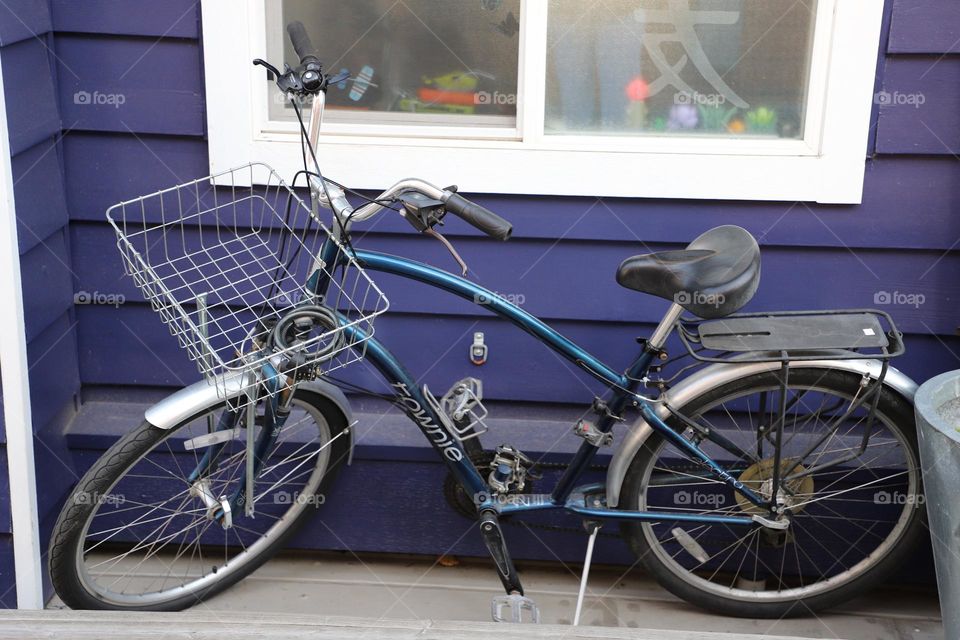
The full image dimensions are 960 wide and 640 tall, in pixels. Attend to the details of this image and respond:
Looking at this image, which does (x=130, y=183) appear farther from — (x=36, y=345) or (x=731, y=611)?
(x=731, y=611)

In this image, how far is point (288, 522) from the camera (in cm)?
283

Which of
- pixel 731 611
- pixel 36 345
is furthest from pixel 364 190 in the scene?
pixel 731 611

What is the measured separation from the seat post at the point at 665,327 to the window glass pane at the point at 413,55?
28.5 inches

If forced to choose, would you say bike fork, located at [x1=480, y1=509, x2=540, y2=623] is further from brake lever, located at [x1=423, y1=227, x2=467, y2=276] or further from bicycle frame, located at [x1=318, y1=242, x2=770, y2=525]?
brake lever, located at [x1=423, y1=227, x2=467, y2=276]

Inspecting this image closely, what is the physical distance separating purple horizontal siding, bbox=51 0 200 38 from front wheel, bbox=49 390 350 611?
3.28ft

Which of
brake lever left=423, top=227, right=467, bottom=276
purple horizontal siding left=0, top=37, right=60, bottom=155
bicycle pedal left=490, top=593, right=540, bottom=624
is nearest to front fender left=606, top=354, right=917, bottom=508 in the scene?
bicycle pedal left=490, top=593, right=540, bottom=624

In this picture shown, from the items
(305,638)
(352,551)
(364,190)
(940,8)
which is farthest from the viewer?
(352,551)

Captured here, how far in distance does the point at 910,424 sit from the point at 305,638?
5.04 feet

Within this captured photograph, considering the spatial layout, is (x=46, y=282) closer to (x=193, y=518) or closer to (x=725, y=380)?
(x=193, y=518)

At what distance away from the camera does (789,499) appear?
8.27 feet

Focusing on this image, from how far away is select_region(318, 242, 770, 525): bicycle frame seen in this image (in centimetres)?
231

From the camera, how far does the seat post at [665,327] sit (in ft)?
7.63

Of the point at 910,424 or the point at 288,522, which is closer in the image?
the point at 910,424

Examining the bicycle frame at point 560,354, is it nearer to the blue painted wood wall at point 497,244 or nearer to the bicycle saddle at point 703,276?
the bicycle saddle at point 703,276
